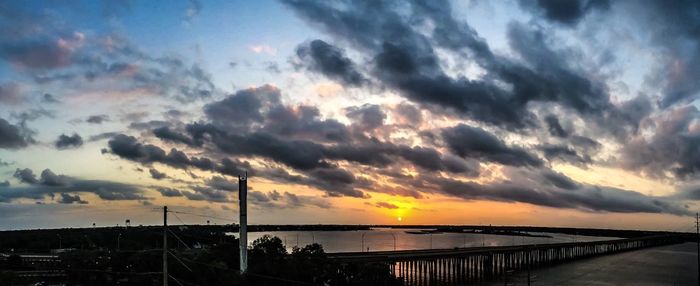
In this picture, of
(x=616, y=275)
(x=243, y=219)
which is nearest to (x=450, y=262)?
(x=616, y=275)

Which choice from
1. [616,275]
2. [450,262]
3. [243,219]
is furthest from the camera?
[450,262]

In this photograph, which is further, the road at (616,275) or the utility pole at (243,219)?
the road at (616,275)

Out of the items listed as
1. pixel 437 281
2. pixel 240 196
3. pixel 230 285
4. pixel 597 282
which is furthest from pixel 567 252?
pixel 230 285

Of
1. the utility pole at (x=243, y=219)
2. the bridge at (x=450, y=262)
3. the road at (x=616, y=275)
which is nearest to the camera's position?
the utility pole at (x=243, y=219)

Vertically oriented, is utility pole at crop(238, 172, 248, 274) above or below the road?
above

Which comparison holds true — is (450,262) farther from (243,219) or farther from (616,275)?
(243,219)

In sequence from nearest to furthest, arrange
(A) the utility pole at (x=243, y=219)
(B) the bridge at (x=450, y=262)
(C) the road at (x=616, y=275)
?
1. (A) the utility pole at (x=243, y=219)
2. (B) the bridge at (x=450, y=262)
3. (C) the road at (x=616, y=275)

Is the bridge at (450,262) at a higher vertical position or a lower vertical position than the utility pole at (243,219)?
lower

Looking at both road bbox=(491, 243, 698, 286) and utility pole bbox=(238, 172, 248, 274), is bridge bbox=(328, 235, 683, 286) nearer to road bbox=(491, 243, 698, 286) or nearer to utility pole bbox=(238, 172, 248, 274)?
road bbox=(491, 243, 698, 286)

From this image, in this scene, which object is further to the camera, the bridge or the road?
the road

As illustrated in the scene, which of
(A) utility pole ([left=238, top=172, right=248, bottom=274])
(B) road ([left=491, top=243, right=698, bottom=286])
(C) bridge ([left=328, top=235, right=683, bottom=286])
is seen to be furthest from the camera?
(B) road ([left=491, top=243, right=698, bottom=286])

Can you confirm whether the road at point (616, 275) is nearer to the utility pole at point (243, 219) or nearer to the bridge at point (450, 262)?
the bridge at point (450, 262)

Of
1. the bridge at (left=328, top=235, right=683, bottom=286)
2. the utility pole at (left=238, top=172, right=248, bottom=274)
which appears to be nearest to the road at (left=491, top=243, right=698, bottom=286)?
the bridge at (left=328, top=235, right=683, bottom=286)

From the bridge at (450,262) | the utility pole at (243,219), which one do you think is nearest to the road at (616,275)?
the bridge at (450,262)
